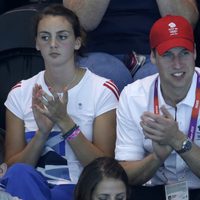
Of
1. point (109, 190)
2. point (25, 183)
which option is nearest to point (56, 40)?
point (25, 183)

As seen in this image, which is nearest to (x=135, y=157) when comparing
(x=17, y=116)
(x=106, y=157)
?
(x=106, y=157)

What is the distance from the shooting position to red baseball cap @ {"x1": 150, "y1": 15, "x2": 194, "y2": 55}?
10.8 ft

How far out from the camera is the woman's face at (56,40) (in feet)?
11.6

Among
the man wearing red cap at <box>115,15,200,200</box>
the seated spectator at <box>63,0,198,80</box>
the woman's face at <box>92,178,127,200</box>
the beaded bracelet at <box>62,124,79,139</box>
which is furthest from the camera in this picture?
the seated spectator at <box>63,0,198,80</box>

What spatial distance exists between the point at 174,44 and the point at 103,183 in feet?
2.22

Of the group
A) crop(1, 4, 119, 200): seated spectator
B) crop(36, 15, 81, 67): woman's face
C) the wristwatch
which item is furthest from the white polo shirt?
crop(36, 15, 81, 67): woman's face

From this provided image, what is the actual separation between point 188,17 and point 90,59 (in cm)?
54

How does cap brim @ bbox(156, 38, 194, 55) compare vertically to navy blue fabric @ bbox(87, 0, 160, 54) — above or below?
below

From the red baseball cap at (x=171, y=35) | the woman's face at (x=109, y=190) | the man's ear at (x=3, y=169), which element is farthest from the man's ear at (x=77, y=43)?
the woman's face at (x=109, y=190)

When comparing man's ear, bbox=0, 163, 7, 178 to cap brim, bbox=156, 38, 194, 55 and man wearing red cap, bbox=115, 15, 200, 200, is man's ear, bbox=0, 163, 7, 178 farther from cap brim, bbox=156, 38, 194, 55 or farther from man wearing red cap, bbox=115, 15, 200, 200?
cap brim, bbox=156, 38, 194, 55

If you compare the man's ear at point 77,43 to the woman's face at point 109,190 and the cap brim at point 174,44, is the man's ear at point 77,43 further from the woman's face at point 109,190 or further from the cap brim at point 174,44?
the woman's face at point 109,190

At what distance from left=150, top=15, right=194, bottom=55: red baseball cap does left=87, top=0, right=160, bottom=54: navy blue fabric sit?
0.63 metres

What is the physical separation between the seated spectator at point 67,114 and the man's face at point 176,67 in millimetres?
384

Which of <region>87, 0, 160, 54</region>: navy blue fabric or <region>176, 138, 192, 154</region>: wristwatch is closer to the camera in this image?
<region>176, 138, 192, 154</region>: wristwatch
